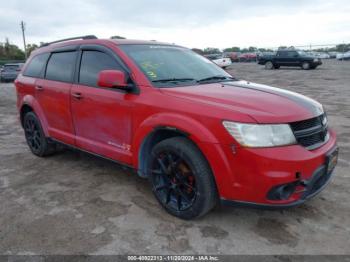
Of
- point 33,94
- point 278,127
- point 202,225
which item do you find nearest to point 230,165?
point 278,127

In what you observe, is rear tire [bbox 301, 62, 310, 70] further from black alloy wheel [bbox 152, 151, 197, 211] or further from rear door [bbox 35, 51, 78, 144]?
black alloy wheel [bbox 152, 151, 197, 211]

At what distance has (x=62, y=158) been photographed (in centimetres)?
521

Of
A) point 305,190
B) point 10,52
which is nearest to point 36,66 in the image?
point 305,190

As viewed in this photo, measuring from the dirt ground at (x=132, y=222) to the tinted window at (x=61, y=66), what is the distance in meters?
1.32

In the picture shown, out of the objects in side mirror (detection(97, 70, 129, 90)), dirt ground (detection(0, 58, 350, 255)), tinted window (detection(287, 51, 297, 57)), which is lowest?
dirt ground (detection(0, 58, 350, 255))

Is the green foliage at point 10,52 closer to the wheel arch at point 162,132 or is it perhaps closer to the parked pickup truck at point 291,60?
the parked pickup truck at point 291,60

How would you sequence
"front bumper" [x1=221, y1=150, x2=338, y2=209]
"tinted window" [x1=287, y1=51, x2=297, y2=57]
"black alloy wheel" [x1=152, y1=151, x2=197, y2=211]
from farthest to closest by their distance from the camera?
"tinted window" [x1=287, y1=51, x2=297, y2=57], "black alloy wheel" [x1=152, y1=151, x2=197, y2=211], "front bumper" [x1=221, y1=150, x2=338, y2=209]

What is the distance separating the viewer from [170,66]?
12.4 ft

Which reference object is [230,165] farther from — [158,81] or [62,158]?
[62,158]

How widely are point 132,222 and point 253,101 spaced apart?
160cm

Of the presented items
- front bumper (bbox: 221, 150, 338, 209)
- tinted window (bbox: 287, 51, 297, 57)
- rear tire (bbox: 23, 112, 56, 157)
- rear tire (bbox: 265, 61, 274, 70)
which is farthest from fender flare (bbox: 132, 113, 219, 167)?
rear tire (bbox: 265, 61, 274, 70)

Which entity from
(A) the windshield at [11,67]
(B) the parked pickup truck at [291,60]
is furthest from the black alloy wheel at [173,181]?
(B) the parked pickup truck at [291,60]

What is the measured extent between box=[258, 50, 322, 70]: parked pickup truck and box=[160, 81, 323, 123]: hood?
2415 cm

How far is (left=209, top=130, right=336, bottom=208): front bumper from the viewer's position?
8.67ft
